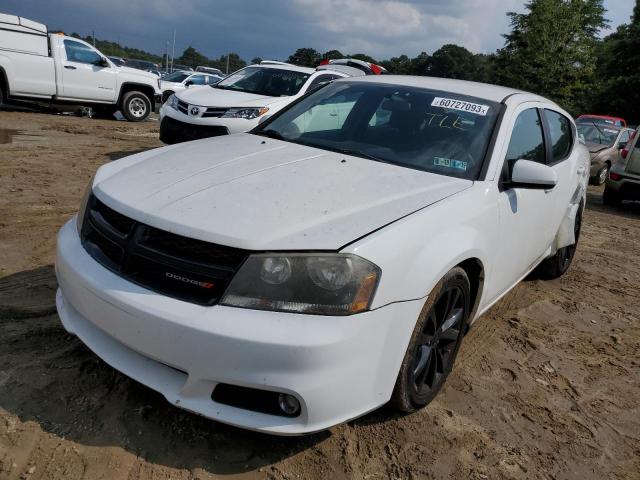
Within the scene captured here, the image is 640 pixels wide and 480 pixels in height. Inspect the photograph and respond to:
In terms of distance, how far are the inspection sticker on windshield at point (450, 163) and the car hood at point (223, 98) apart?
206 inches

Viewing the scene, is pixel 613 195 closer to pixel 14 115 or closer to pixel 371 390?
pixel 371 390

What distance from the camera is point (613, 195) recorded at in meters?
9.98

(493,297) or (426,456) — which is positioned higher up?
(493,297)

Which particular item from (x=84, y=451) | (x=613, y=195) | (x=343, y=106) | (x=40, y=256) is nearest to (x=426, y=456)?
(x=84, y=451)

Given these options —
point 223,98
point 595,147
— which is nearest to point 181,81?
point 223,98

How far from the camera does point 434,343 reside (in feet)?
8.77

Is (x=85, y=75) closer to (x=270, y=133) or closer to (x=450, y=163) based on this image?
(x=270, y=133)

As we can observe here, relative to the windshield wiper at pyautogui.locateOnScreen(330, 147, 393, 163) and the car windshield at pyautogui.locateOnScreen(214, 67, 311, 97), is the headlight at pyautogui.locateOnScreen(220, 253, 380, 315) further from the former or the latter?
the car windshield at pyautogui.locateOnScreen(214, 67, 311, 97)

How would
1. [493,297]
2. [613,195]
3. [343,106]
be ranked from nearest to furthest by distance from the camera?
[493,297]
[343,106]
[613,195]

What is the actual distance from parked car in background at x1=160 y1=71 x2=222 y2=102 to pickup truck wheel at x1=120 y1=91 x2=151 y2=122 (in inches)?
106

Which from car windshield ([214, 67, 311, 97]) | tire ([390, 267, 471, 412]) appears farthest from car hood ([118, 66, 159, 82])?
tire ([390, 267, 471, 412])

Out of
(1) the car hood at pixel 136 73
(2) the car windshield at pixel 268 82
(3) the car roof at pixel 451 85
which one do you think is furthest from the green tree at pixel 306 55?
(3) the car roof at pixel 451 85

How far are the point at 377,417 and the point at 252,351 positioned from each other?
0.96m

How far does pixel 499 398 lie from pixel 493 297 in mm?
612
